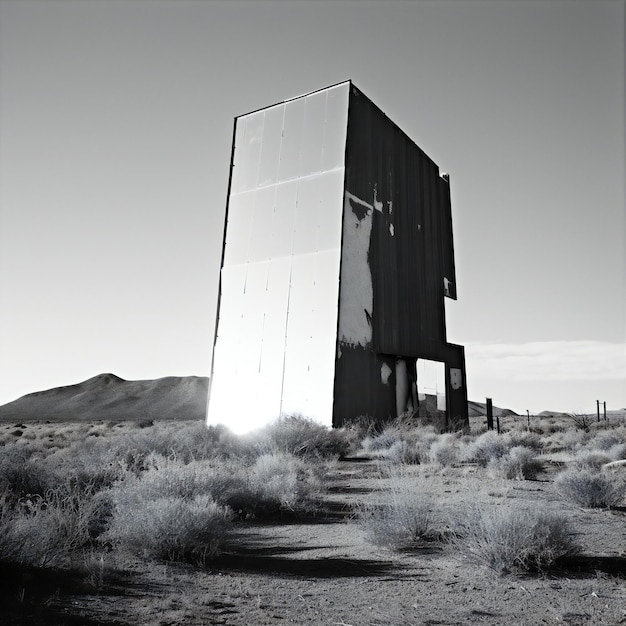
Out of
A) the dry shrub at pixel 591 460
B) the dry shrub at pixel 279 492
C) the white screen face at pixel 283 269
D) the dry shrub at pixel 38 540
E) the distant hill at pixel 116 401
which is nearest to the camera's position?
the dry shrub at pixel 38 540

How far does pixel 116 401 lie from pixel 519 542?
81236 millimetres

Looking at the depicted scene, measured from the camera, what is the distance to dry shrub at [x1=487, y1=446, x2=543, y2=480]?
1027 cm

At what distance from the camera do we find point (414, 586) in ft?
14.5

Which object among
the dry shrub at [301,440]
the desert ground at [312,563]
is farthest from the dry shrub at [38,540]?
the dry shrub at [301,440]

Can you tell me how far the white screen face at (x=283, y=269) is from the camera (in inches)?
695

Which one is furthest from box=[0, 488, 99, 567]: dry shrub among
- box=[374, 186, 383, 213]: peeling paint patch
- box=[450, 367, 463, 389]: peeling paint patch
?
box=[450, 367, 463, 389]: peeling paint patch

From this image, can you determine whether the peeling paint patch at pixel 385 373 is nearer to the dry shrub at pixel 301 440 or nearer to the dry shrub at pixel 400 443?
the dry shrub at pixel 400 443

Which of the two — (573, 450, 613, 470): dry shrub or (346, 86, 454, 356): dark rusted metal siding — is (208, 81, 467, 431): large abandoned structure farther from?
(573, 450, 613, 470): dry shrub

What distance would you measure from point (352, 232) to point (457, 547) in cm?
1431

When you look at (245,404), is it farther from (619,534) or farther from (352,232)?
(619,534)

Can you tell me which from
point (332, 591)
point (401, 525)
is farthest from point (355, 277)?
point (332, 591)

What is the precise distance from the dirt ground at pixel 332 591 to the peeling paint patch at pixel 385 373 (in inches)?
530

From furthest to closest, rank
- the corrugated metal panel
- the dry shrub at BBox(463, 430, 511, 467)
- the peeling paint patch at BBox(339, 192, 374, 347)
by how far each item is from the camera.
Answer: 1. the corrugated metal panel
2. the peeling paint patch at BBox(339, 192, 374, 347)
3. the dry shrub at BBox(463, 430, 511, 467)

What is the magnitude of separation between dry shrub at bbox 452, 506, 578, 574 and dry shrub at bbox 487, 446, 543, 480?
18.0 feet
